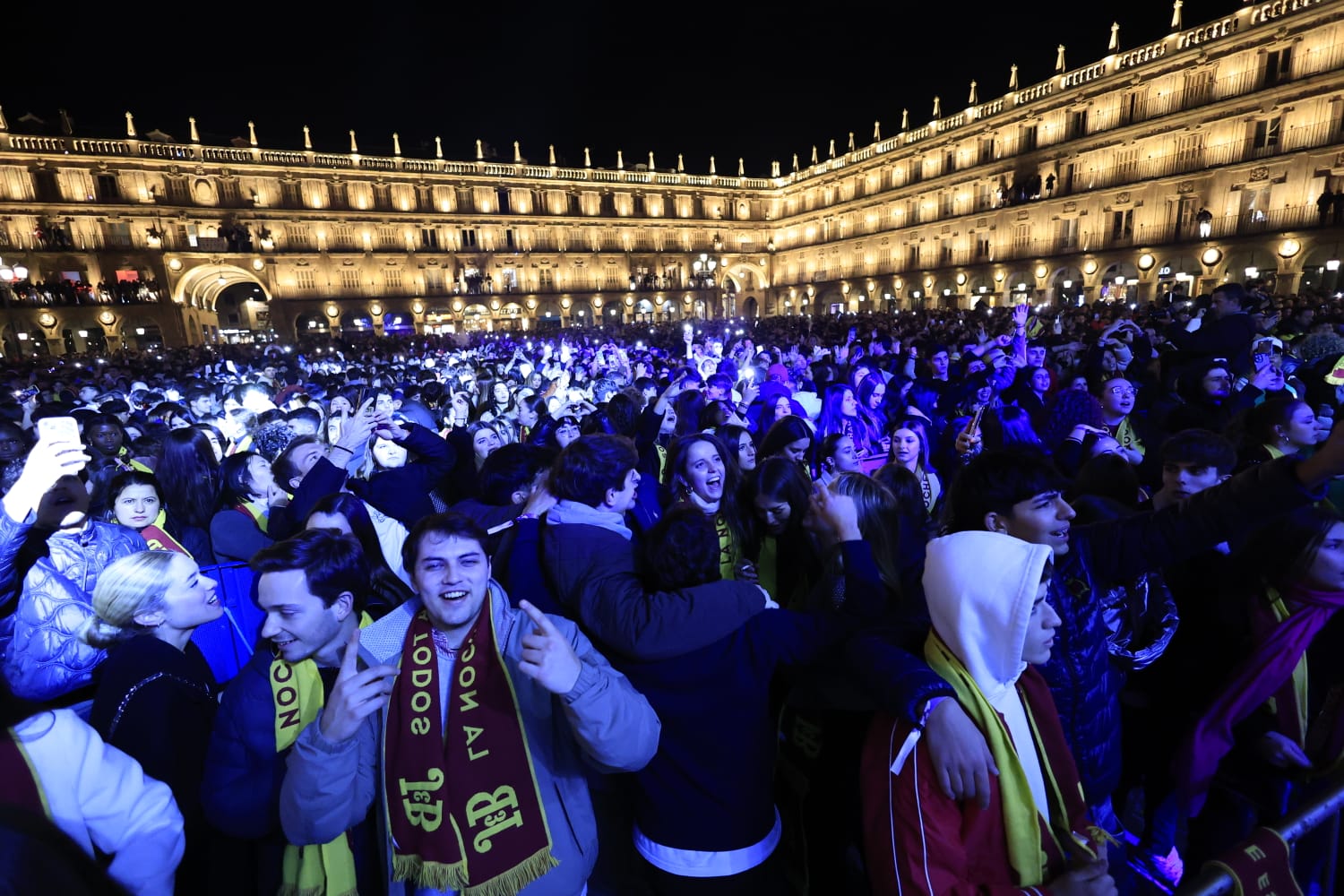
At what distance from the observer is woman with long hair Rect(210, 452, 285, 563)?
356 cm

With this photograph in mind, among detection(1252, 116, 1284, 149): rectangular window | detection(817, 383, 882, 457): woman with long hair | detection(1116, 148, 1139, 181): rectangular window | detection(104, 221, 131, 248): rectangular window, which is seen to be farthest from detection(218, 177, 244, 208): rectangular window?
detection(1252, 116, 1284, 149): rectangular window

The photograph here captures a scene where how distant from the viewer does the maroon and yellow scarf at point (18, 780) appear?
127 centimetres

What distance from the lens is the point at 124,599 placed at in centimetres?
197

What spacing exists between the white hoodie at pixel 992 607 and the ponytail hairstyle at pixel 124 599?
2.42 m

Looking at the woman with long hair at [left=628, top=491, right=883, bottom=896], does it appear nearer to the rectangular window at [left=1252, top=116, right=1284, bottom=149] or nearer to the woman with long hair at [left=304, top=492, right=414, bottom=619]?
the woman with long hair at [left=304, top=492, right=414, bottom=619]

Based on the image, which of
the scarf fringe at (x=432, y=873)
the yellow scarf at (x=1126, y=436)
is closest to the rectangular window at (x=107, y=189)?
the scarf fringe at (x=432, y=873)

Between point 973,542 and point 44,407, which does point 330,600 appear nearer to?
point 973,542

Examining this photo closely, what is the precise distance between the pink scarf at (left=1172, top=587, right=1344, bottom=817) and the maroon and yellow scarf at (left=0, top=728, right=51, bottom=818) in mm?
3488

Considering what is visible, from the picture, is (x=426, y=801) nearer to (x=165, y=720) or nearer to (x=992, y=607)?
(x=165, y=720)

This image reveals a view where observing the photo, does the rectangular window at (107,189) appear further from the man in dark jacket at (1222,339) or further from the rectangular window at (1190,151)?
the rectangular window at (1190,151)

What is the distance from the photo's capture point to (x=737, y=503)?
10.2ft

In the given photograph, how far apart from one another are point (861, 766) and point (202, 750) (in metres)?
2.03

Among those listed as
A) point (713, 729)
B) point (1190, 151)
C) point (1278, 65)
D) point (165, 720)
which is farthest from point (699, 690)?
point (1190, 151)

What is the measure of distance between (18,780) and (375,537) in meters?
1.92
